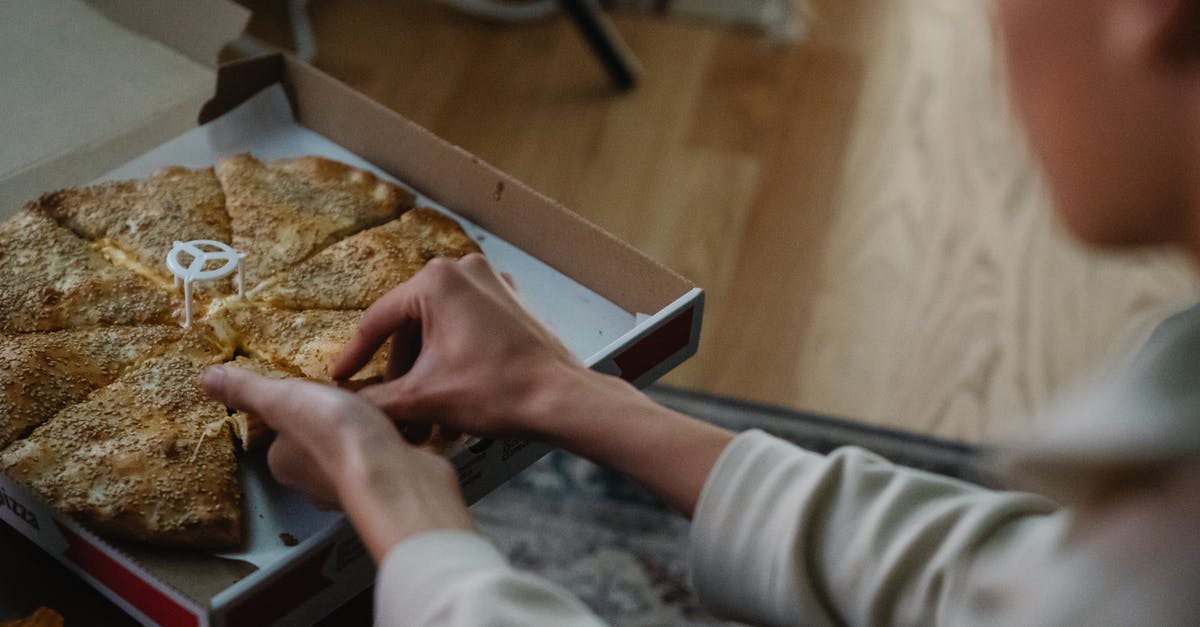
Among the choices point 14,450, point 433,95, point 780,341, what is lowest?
point 780,341

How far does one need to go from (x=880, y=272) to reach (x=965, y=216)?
258mm

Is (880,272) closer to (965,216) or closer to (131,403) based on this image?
(965,216)

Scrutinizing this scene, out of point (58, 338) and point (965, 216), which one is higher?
point (58, 338)

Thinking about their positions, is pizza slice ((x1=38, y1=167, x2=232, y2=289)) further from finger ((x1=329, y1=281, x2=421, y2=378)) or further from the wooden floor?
the wooden floor

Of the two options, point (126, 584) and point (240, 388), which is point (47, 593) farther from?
point (240, 388)

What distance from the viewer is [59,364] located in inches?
46.9

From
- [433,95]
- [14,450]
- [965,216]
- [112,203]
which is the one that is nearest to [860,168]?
[965,216]

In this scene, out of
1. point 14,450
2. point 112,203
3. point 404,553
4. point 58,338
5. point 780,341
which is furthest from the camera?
point 780,341

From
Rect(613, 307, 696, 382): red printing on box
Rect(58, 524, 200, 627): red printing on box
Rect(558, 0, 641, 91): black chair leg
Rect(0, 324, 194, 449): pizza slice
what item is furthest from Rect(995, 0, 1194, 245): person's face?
Rect(558, 0, 641, 91): black chair leg

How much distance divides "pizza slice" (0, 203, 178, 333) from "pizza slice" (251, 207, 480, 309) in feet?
0.38

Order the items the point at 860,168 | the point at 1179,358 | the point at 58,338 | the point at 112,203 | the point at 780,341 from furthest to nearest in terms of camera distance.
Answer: the point at 860,168, the point at 780,341, the point at 112,203, the point at 58,338, the point at 1179,358

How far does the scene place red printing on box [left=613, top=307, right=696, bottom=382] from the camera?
1.16 m

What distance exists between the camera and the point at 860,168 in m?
2.60

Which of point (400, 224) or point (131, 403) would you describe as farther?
point (400, 224)
